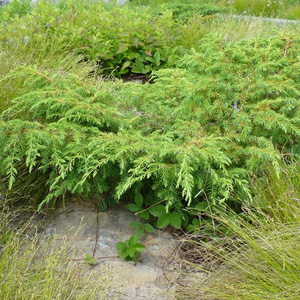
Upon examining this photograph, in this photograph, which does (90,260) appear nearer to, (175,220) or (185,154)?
(175,220)

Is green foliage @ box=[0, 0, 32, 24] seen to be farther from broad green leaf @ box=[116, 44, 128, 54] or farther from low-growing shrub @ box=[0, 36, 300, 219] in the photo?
low-growing shrub @ box=[0, 36, 300, 219]

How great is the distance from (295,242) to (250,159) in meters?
0.64

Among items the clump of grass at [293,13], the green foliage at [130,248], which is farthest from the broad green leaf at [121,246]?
the clump of grass at [293,13]

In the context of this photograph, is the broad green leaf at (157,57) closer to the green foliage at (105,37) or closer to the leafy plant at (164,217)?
the green foliage at (105,37)

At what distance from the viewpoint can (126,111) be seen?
3268mm

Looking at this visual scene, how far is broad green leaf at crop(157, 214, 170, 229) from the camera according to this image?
265 centimetres

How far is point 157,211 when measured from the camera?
2.72m

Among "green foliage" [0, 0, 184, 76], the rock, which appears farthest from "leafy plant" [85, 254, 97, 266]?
"green foliage" [0, 0, 184, 76]

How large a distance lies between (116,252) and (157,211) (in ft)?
1.21

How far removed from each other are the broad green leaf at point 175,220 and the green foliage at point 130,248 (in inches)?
9.6

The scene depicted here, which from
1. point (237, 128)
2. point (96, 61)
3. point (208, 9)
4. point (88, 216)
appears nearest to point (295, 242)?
point (237, 128)

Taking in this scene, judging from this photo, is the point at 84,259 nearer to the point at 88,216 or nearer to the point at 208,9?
the point at 88,216

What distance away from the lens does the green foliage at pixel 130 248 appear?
8.34 feet

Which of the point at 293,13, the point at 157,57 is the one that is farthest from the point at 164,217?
the point at 293,13
